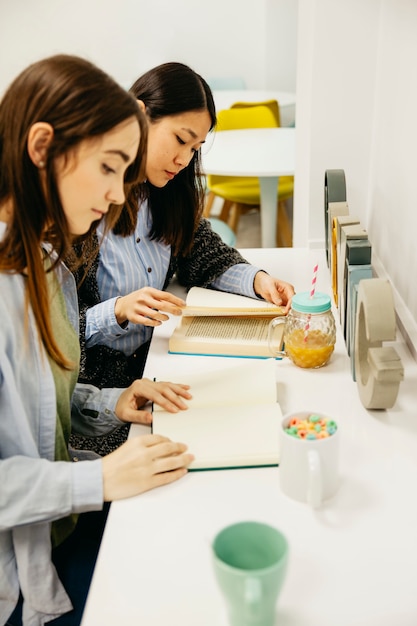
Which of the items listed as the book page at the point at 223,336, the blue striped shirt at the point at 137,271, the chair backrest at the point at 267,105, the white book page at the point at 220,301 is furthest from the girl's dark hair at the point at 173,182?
the chair backrest at the point at 267,105

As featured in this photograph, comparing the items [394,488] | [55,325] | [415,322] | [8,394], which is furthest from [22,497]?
[415,322]

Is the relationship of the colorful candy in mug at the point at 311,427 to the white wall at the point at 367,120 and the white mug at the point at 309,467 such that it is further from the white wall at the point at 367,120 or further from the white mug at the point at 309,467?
the white wall at the point at 367,120

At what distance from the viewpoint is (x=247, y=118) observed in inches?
146

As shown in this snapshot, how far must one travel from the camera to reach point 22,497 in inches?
32.4

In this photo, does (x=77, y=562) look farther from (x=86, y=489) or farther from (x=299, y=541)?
(x=299, y=541)

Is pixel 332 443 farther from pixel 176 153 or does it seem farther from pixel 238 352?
pixel 176 153

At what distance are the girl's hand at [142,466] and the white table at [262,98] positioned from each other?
3624 millimetres

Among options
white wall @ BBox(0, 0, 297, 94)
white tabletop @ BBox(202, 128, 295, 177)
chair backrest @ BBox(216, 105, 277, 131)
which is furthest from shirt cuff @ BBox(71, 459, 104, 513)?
white wall @ BBox(0, 0, 297, 94)

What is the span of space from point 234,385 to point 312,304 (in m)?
0.19

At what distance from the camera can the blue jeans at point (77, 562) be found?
3.05ft

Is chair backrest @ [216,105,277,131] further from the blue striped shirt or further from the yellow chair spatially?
the blue striped shirt

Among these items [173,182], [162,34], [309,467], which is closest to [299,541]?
[309,467]

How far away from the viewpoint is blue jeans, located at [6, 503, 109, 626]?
928 millimetres

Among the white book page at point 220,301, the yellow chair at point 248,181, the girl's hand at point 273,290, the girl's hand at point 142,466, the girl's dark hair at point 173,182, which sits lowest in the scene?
the yellow chair at point 248,181
